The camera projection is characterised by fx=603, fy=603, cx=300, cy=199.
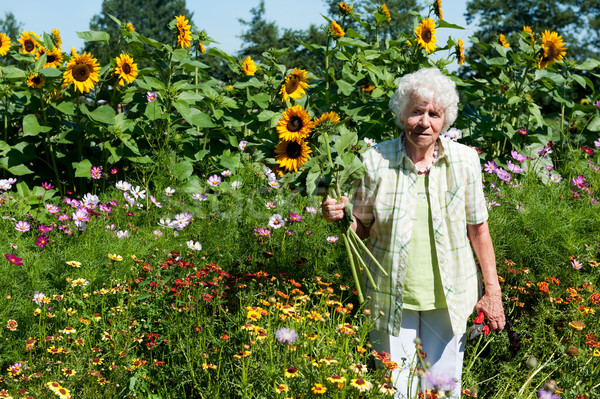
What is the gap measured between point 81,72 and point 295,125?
2.40 m

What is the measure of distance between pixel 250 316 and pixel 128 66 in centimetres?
252

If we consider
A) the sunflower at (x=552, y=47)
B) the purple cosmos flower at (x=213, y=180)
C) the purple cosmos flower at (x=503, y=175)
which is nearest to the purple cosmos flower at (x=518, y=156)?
the purple cosmos flower at (x=503, y=175)

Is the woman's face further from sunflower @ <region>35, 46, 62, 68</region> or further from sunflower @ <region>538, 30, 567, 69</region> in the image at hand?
sunflower @ <region>35, 46, 62, 68</region>

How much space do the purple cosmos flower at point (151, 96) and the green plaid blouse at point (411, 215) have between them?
250 cm

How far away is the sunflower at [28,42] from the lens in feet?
15.6

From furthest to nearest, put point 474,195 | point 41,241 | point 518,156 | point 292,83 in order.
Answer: point 518,156 < point 41,241 < point 292,83 < point 474,195

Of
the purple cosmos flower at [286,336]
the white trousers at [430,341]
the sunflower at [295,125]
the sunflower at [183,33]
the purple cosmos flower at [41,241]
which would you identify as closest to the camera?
the purple cosmos flower at [286,336]

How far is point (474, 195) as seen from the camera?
2.49m

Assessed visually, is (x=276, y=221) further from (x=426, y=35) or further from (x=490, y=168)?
(x=490, y=168)

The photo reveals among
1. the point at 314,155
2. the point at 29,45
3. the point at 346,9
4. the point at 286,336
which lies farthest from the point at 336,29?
the point at 286,336

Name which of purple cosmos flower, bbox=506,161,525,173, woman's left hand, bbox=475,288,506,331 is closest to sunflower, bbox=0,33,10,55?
purple cosmos flower, bbox=506,161,525,173

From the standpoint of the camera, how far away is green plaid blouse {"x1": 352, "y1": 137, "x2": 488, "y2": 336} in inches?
95.2

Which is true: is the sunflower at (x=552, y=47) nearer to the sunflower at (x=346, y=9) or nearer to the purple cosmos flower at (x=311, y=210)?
the sunflower at (x=346, y=9)

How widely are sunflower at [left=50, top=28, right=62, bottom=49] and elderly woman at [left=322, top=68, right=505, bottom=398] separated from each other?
3172 mm
